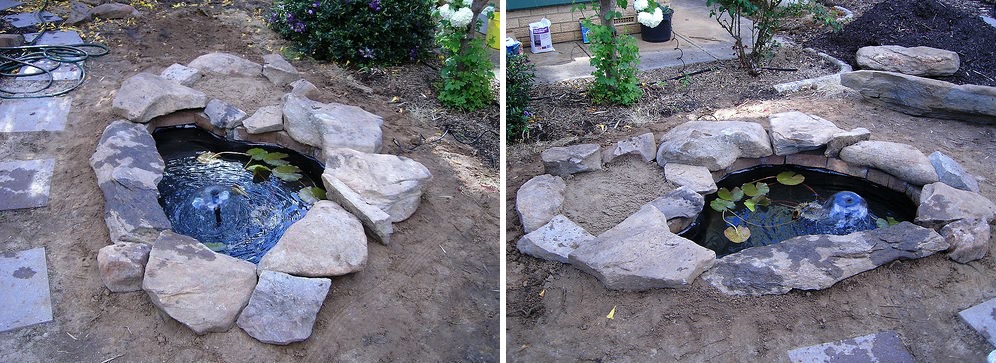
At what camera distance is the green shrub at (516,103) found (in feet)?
14.4

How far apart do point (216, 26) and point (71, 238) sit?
119 inches

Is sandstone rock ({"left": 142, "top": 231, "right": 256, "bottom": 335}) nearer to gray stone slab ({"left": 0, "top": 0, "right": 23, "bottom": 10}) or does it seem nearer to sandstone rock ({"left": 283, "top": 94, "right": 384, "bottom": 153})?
sandstone rock ({"left": 283, "top": 94, "right": 384, "bottom": 153})

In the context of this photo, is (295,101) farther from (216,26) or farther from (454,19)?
(216,26)

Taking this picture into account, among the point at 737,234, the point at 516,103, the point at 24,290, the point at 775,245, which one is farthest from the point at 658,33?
the point at 24,290

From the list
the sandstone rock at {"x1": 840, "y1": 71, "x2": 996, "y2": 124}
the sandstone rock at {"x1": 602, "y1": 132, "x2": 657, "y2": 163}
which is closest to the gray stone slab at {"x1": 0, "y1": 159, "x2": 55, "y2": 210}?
the sandstone rock at {"x1": 602, "y1": 132, "x2": 657, "y2": 163}

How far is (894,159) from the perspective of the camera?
12.5ft

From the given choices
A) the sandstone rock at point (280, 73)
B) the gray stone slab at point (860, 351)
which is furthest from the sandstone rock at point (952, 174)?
the sandstone rock at point (280, 73)

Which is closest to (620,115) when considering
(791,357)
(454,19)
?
(454,19)

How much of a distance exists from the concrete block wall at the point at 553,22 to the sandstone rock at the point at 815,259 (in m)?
3.01

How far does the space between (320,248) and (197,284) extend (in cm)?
48

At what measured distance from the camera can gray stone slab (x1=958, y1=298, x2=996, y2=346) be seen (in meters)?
2.76

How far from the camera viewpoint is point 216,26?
5957 millimetres

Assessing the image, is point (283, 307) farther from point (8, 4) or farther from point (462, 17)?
point (8, 4)

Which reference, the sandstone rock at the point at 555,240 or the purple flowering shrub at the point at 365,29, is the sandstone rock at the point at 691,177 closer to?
the sandstone rock at the point at 555,240
